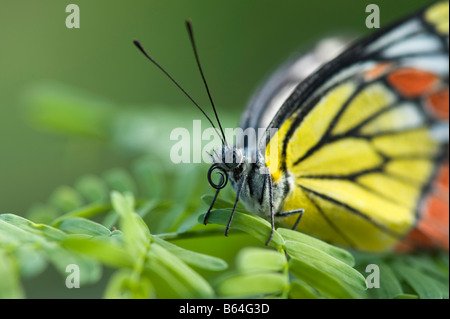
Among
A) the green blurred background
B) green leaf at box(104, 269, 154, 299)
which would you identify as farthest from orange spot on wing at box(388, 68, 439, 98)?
the green blurred background

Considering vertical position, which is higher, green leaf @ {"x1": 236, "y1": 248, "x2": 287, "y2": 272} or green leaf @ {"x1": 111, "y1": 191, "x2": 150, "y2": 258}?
green leaf @ {"x1": 111, "y1": 191, "x2": 150, "y2": 258}

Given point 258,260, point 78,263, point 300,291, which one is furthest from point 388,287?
point 78,263

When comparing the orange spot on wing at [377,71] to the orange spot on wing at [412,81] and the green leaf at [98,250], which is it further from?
the green leaf at [98,250]

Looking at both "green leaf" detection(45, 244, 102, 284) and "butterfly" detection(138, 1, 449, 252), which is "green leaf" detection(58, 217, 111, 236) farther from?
"butterfly" detection(138, 1, 449, 252)

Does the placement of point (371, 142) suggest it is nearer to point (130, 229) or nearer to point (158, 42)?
point (130, 229)

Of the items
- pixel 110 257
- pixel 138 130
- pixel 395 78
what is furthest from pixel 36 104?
pixel 110 257

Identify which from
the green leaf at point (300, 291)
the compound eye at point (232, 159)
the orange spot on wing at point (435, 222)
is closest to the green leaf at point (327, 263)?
the green leaf at point (300, 291)
